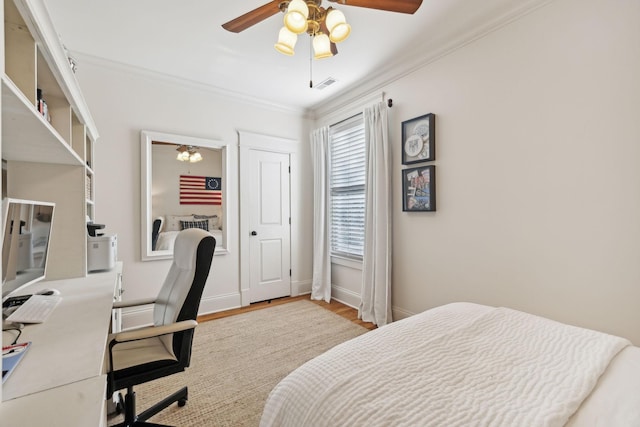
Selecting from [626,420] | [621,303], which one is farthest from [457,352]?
[621,303]

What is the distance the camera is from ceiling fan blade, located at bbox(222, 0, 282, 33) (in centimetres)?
170

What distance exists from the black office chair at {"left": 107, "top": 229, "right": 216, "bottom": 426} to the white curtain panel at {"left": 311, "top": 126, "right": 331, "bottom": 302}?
2.35 metres

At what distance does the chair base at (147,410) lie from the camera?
1478mm

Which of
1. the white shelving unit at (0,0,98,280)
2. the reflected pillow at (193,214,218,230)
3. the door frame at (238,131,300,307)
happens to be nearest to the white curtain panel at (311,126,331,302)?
the door frame at (238,131,300,307)

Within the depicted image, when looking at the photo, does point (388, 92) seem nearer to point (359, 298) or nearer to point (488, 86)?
point (488, 86)

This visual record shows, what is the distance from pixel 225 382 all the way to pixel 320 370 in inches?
55.4

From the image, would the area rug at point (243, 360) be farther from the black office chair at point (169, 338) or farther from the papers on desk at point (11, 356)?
the papers on desk at point (11, 356)

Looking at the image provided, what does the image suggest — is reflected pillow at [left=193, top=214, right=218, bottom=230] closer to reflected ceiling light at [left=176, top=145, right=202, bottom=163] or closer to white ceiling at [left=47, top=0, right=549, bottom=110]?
reflected ceiling light at [left=176, top=145, right=202, bottom=163]

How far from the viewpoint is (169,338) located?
157 centimetres

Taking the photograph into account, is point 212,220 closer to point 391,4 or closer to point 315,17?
Answer: point 315,17

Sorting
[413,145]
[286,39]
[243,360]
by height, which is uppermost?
[286,39]

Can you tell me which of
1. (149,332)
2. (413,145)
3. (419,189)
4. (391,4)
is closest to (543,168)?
(419,189)

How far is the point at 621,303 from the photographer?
5.46ft

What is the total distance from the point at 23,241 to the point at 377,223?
8.69 feet
